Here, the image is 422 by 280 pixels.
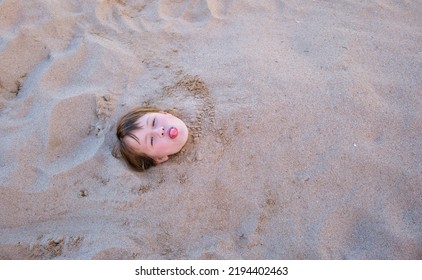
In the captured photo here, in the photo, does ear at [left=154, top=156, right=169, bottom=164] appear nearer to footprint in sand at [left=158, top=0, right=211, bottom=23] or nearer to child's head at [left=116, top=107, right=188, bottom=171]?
child's head at [left=116, top=107, right=188, bottom=171]

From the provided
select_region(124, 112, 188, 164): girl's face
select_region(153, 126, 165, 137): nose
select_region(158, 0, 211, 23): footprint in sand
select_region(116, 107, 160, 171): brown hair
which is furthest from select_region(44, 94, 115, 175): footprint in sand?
select_region(158, 0, 211, 23): footprint in sand

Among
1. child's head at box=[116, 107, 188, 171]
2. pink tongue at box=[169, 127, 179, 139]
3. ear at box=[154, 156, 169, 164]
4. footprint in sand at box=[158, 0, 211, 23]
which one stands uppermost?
footprint in sand at box=[158, 0, 211, 23]

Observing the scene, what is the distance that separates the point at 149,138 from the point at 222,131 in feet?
1.47

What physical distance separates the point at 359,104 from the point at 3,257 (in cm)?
216

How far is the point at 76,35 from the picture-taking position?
9.49 ft

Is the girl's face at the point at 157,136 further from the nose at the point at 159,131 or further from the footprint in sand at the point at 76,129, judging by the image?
the footprint in sand at the point at 76,129


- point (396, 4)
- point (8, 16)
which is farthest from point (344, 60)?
point (8, 16)

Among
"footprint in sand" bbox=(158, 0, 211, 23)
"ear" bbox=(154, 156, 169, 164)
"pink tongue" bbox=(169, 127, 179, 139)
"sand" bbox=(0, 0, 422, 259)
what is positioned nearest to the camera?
"sand" bbox=(0, 0, 422, 259)

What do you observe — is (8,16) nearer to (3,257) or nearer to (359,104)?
(3,257)

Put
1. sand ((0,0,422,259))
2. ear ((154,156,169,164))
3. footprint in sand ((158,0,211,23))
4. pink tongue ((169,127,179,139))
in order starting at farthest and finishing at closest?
1. footprint in sand ((158,0,211,23))
2. ear ((154,156,169,164))
3. pink tongue ((169,127,179,139))
4. sand ((0,0,422,259))

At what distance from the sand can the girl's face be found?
0.33 ft

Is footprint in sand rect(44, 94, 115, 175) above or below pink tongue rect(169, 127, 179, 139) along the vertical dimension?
below

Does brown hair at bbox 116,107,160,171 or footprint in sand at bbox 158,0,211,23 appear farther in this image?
footprint in sand at bbox 158,0,211,23

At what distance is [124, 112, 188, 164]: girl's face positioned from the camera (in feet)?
7.14
